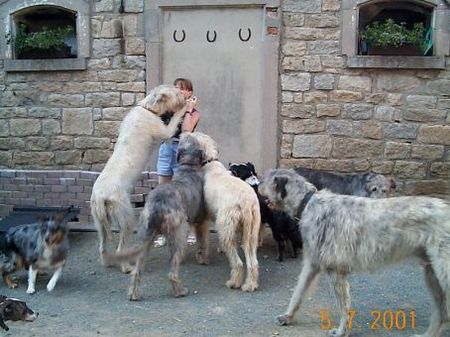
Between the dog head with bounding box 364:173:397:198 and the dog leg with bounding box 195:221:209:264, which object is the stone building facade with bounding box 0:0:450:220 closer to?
the dog head with bounding box 364:173:397:198

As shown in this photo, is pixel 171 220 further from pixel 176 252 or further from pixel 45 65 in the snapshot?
pixel 45 65

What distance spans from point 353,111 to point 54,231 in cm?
434

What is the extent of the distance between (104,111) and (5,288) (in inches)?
126

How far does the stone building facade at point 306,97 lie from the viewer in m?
7.89

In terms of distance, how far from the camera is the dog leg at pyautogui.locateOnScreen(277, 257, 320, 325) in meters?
4.76

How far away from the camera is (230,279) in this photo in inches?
230

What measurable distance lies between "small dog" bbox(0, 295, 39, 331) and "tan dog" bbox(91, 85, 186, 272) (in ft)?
3.65

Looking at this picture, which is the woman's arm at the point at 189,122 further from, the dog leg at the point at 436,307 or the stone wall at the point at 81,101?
the dog leg at the point at 436,307

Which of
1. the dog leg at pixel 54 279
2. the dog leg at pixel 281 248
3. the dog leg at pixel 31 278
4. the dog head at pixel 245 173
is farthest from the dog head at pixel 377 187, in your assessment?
the dog leg at pixel 31 278

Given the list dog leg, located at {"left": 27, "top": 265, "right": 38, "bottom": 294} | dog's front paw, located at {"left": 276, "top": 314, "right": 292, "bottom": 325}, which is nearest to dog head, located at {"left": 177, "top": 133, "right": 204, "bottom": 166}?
dog leg, located at {"left": 27, "top": 265, "right": 38, "bottom": 294}

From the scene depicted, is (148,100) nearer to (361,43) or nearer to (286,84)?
(286,84)

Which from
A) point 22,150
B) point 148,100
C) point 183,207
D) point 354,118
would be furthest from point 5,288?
point 354,118

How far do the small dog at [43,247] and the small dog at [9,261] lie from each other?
0.04 meters

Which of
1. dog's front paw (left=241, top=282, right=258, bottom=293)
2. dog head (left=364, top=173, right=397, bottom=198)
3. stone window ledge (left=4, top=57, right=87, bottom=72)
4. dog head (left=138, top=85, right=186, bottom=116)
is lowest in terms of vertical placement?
dog's front paw (left=241, top=282, right=258, bottom=293)
